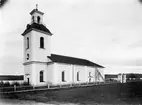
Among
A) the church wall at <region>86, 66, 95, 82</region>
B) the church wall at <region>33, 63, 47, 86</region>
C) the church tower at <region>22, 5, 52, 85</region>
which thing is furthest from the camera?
the church wall at <region>86, 66, 95, 82</region>

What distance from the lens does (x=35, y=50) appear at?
14828 millimetres

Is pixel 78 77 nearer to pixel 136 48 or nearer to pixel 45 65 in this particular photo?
pixel 45 65

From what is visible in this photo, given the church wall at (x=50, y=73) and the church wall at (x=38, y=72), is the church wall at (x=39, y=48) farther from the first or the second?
the church wall at (x=50, y=73)

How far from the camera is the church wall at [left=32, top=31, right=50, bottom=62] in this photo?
14732 mm

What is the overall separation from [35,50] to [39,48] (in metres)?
0.57

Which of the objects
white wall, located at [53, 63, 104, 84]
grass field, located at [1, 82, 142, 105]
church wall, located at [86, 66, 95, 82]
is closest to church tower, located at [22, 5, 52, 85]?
white wall, located at [53, 63, 104, 84]

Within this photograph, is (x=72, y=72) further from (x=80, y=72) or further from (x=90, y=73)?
(x=90, y=73)

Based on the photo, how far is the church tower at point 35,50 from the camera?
14.5m

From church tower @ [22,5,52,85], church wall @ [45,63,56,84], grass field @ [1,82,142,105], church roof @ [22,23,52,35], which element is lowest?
grass field @ [1,82,142,105]

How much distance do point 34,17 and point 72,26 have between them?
324 inches

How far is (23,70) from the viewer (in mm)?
15547

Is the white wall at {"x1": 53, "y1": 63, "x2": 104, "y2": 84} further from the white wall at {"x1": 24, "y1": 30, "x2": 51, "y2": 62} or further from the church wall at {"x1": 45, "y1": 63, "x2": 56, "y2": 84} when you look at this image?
the white wall at {"x1": 24, "y1": 30, "x2": 51, "y2": 62}

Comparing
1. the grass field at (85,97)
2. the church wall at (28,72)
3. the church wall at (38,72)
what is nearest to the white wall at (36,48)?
the church wall at (38,72)

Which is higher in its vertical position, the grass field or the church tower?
the church tower
